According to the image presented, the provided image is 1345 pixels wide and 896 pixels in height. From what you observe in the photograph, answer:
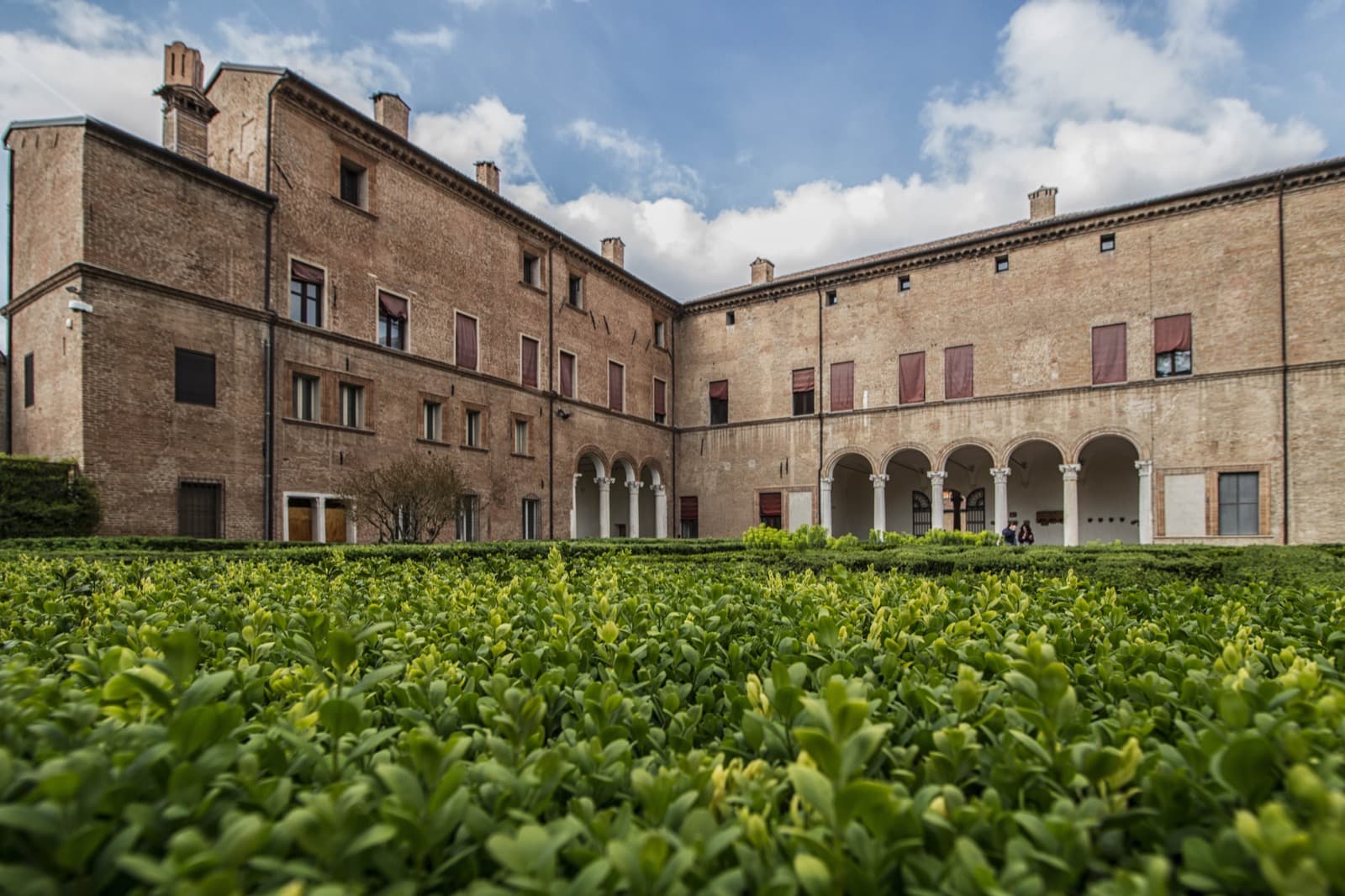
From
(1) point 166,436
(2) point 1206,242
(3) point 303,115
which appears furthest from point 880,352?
(1) point 166,436

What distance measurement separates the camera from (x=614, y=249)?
32.4 meters

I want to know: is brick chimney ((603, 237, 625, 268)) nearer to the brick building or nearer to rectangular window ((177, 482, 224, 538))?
the brick building

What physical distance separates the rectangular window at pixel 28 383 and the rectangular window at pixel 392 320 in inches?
306

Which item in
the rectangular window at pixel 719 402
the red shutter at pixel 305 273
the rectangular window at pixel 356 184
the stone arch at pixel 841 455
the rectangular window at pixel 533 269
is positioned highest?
the rectangular window at pixel 356 184

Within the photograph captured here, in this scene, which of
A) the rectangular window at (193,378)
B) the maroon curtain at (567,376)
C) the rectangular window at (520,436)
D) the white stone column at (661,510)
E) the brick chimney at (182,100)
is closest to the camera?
the rectangular window at (193,378)

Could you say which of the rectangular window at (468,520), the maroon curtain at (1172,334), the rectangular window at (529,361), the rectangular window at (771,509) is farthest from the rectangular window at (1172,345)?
the rectangular window at (468,520)

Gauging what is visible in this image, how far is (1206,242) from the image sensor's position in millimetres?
22969

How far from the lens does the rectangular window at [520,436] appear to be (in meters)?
25.3

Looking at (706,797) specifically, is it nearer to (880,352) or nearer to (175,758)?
(175,758)

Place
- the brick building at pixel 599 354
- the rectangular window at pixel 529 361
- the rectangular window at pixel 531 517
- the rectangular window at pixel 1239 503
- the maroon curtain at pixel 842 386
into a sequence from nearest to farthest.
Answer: the brick building at pixel 599 354 < the rectangular window at pixel 1239 503 < the rectangular window at pixel 531 517 < the rectangular window at pixel 529 361 < the maroon curtain at pixel 842 386

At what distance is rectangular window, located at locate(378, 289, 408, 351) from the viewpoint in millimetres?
21062

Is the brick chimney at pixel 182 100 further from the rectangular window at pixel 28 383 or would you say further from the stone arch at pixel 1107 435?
the stone arch at pixel 1107 435

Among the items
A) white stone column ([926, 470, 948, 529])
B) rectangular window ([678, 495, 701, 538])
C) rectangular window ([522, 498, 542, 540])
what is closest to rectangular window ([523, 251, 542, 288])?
rectangular window ([522, 498, 542, 540])

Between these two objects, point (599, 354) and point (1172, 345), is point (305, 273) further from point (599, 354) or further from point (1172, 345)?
point (1172, 345)
